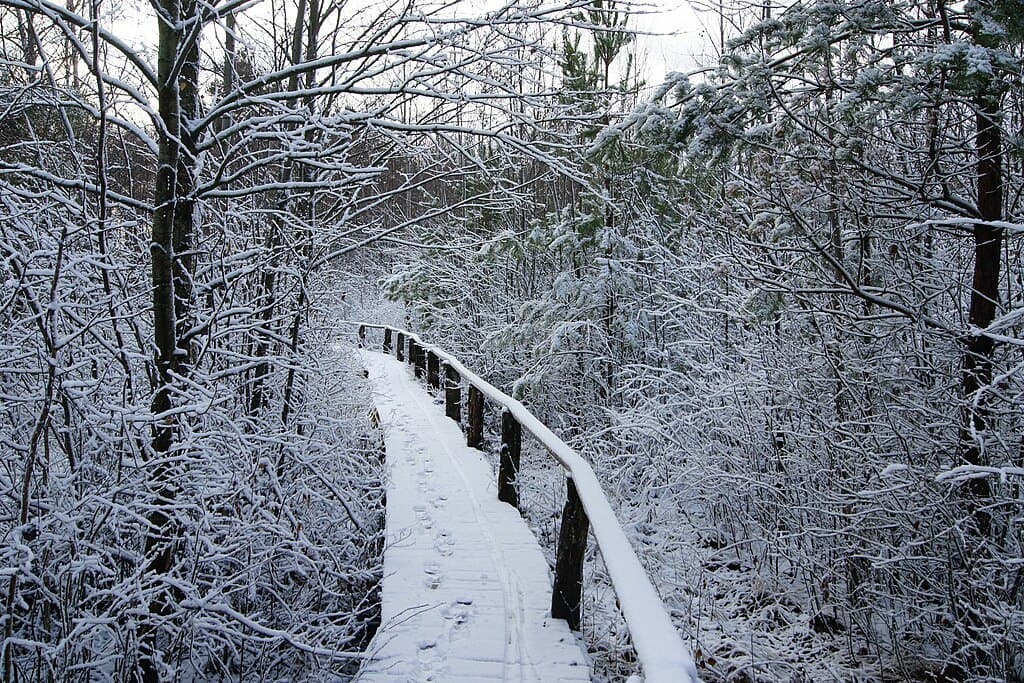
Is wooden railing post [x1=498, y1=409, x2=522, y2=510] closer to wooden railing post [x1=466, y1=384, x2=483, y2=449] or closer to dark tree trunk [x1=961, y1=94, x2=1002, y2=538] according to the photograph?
wooden railing post [x1=466, y1=384, x2=483, y2=449]

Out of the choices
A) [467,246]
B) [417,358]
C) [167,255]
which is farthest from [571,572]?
[417,358]

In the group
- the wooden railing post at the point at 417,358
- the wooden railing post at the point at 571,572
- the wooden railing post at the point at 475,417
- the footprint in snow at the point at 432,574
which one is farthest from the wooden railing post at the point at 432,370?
the wooden railing post at the point at 571,572

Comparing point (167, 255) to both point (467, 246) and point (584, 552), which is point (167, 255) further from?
point (584, 552)

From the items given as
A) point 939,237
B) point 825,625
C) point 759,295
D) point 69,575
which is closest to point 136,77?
point 69,575

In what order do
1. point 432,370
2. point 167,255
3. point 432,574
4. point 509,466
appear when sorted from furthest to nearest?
point 432,370, point 509,466, point 432,574, point 167,255

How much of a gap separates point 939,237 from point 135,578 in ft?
20.8

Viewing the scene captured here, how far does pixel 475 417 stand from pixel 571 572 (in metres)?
4.38

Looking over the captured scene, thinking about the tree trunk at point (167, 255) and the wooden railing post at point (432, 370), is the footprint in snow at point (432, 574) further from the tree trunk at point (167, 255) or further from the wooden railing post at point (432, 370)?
the wooden railing post at point (432, 370)

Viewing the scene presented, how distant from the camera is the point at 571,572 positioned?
176 inches

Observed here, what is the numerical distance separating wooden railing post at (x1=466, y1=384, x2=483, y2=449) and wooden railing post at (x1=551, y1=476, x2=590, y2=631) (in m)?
4.07

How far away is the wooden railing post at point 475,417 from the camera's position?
28.1 ft

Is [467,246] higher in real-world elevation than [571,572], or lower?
higher

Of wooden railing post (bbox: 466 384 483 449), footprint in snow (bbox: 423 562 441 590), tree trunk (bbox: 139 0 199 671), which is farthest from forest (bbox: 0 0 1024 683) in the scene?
wooden railing post (bbox: 466 384 483 449)

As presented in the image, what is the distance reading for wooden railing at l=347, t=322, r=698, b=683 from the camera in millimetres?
2543
